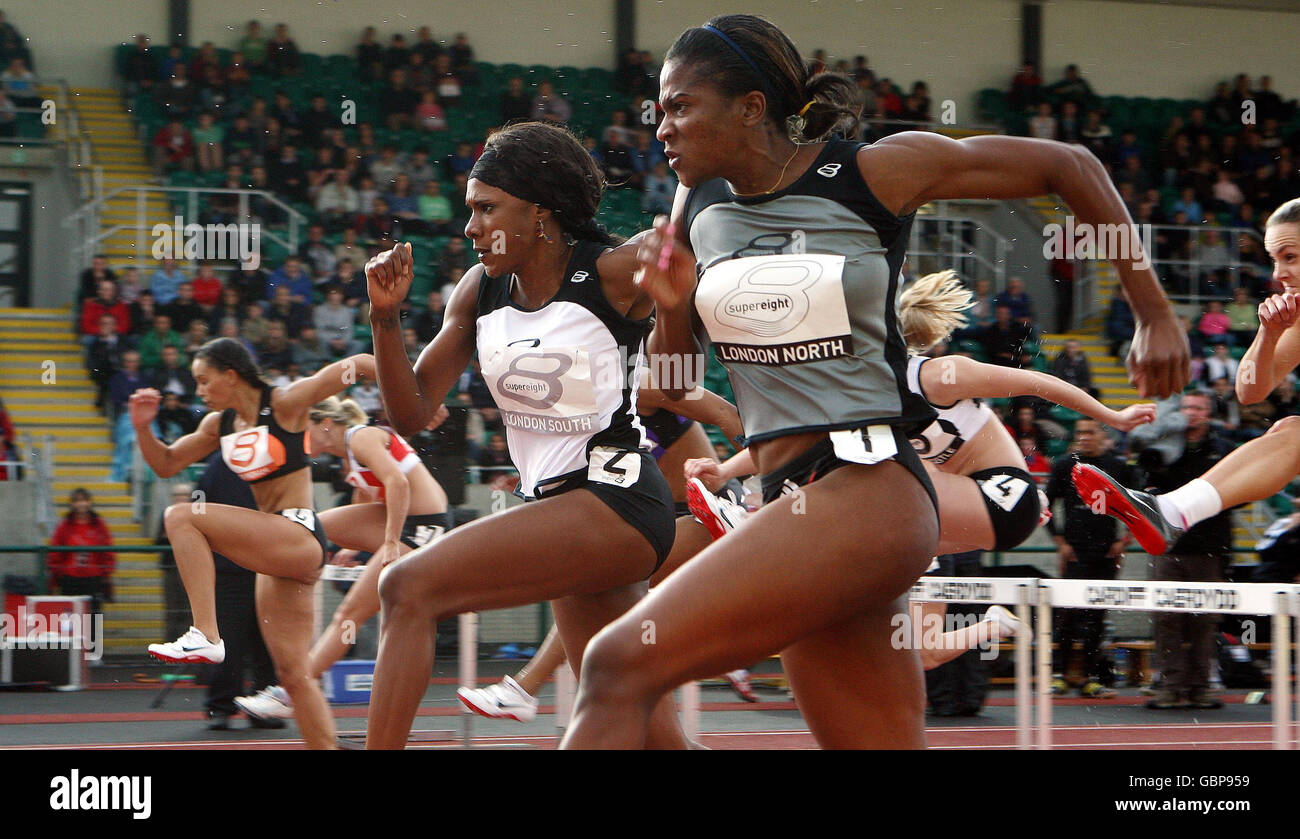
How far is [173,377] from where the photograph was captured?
9.96 metres

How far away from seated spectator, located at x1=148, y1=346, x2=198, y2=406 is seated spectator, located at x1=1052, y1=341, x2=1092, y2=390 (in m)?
6.15

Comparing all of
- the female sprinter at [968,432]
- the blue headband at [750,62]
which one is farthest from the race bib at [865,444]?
the female sprinter at [968,432]

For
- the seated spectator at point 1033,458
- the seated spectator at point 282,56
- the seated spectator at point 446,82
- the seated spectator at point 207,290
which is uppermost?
the seated spectator at point 282,56

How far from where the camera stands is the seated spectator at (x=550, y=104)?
1222cm

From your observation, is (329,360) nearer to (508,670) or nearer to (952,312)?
(508,670)

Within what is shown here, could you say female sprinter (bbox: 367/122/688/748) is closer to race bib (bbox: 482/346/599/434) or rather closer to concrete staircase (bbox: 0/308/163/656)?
race bib (bbox: 482/346/599/434)

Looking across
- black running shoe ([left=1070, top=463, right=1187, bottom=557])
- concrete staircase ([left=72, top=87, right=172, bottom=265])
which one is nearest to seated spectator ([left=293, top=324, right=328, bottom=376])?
concrete staircase ([left=72, top=87, right=172, bottom=265])

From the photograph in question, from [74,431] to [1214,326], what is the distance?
919 centimetres

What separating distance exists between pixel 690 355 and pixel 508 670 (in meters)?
6.18

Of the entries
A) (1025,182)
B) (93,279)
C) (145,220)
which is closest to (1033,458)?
(1025,182)

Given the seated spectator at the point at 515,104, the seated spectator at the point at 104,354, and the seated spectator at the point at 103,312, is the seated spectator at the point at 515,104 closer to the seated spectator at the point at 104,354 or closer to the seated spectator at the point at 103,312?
the seated spectator at the point at 103,312

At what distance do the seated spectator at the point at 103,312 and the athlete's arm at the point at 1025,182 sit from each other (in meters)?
8.96

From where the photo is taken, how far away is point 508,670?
8.73 m
